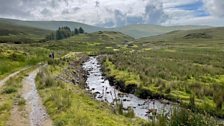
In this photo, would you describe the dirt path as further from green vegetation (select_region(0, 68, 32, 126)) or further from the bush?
the bush

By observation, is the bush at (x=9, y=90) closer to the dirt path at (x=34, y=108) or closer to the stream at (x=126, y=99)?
the dirt path at (x=34, y=108)

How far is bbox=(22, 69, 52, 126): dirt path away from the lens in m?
23.1

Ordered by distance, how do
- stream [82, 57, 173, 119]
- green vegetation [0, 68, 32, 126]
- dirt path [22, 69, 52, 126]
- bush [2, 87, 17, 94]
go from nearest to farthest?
dirt path [22, 69, 52, 126], green vegetation [0, 68, 32, 126], bush [2, 87, 17, 94], stream [82, 57, 173, 119]

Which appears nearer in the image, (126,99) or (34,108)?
(34,108)

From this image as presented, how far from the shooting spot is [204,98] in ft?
127

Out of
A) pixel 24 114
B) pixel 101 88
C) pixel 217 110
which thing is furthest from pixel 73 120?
pixel 101 88


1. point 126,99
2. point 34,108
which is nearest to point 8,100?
point 34,108

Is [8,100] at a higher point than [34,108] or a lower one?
lower

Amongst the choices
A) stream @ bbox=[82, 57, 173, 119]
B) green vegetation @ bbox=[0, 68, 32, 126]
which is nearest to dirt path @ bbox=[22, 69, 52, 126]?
green vegetation @ bbox=[0, 68, 32, 126]

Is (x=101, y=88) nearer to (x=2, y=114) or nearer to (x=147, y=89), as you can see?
(x=147, y=89)

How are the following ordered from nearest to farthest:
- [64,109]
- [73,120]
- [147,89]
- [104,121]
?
[73,120] → [104,121] → [64,109] → [147,89]

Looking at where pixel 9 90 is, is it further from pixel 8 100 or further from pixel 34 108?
pixel 34 108

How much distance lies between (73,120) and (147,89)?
79.3 ft

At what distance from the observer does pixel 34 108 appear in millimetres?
27500
